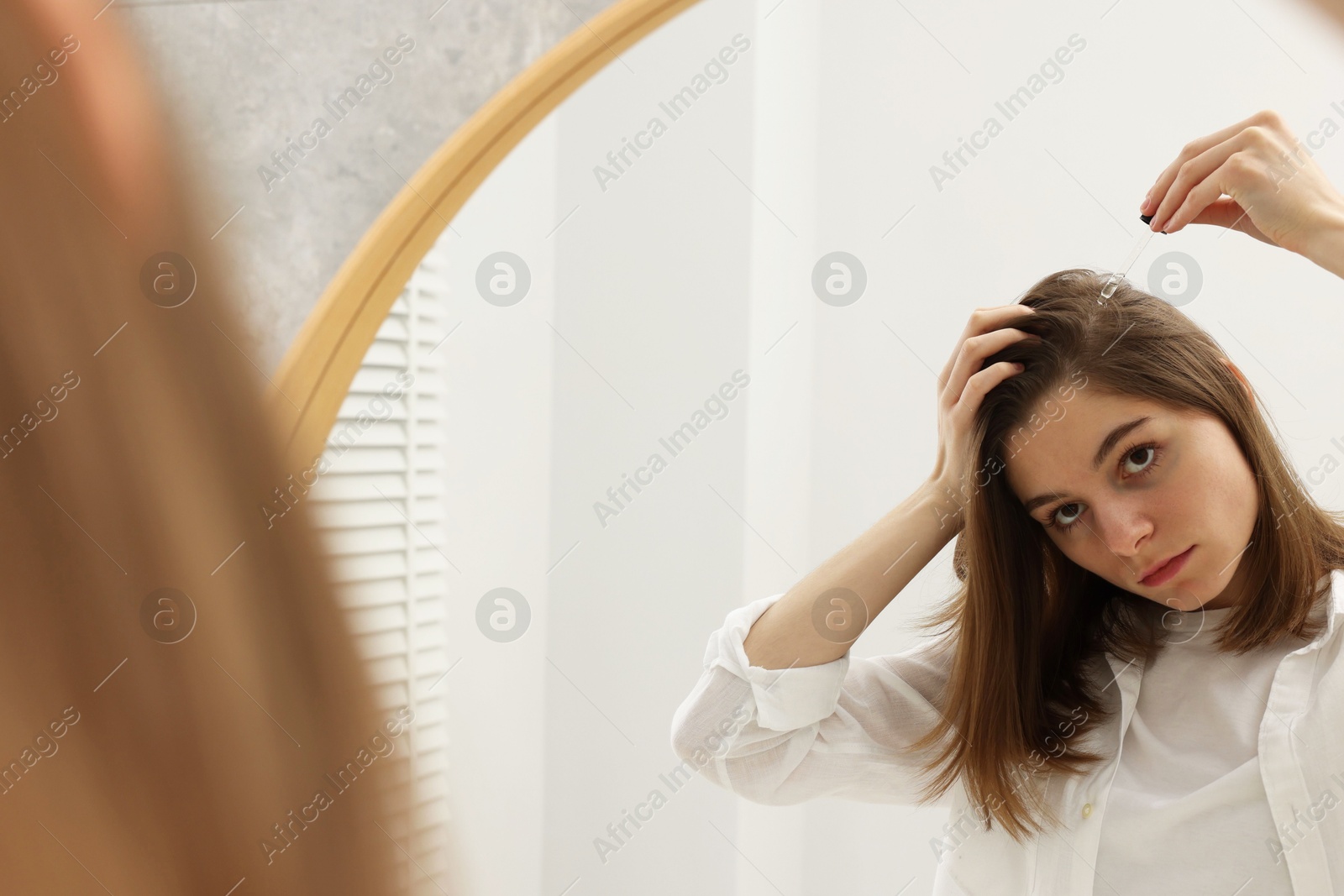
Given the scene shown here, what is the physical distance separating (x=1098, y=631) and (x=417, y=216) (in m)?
0.80

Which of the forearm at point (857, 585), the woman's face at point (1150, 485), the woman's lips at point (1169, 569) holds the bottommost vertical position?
the woman's lips at point (1169, 569)

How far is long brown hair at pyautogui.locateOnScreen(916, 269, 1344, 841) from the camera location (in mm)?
842

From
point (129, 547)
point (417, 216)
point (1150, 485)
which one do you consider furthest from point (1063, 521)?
point (129, 547)

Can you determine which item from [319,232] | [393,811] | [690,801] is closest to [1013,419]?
[319,232]

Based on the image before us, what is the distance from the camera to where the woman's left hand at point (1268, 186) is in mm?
826

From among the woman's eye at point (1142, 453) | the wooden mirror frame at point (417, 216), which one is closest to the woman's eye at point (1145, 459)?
the woman's eye at point (1142, 453)

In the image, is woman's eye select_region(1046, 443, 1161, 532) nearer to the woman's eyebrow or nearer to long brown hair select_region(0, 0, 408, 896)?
the woman's eyebrow

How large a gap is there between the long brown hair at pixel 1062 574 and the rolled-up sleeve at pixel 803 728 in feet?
0.14

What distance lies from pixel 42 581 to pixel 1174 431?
2.83 feet

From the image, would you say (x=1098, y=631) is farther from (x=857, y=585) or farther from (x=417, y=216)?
(x=417, y=216)

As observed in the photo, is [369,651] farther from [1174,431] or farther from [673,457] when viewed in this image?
[673,457]

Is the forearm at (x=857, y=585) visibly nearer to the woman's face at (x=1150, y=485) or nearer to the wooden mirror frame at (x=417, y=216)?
the woman's face at (x=1150, y=485)

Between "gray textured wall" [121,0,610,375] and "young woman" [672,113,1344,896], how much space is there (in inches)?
21.8

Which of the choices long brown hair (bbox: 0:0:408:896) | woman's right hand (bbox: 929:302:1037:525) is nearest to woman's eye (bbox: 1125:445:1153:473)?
woman's right hand (bbox: 929:302:1037:525)
